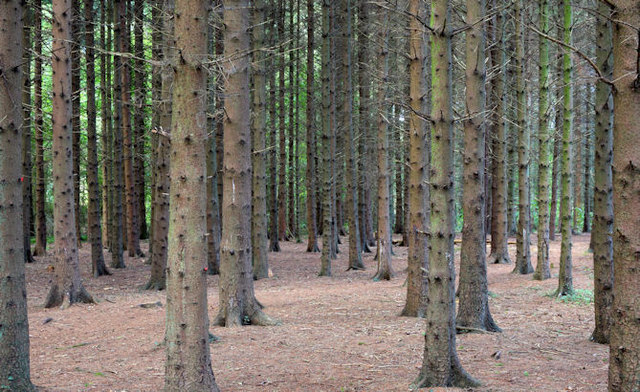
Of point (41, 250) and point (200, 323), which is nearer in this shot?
point (200, 323)

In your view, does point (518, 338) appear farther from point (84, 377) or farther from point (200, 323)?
point (84, 377)

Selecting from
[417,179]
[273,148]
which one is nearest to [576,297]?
[417,179]

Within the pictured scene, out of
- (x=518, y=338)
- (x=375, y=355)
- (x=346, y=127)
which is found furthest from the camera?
(x=346, y=127)

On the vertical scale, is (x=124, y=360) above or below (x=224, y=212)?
below

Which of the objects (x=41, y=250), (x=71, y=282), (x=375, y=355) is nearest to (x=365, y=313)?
(x=375, y=355)

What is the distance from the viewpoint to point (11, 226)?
5219 millimetres

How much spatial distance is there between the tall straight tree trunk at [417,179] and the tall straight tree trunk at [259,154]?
4770 mm

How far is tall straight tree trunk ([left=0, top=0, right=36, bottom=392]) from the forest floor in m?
0.92

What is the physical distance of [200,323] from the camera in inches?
199

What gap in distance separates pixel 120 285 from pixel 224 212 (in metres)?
6.35

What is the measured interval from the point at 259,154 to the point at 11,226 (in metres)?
9.45

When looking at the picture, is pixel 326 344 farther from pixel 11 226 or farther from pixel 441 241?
pixel 11 226

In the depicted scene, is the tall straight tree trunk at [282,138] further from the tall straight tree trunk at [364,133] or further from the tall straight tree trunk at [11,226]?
the tall straight tree trunk at [11,226]

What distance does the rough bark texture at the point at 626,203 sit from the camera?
3.53m
